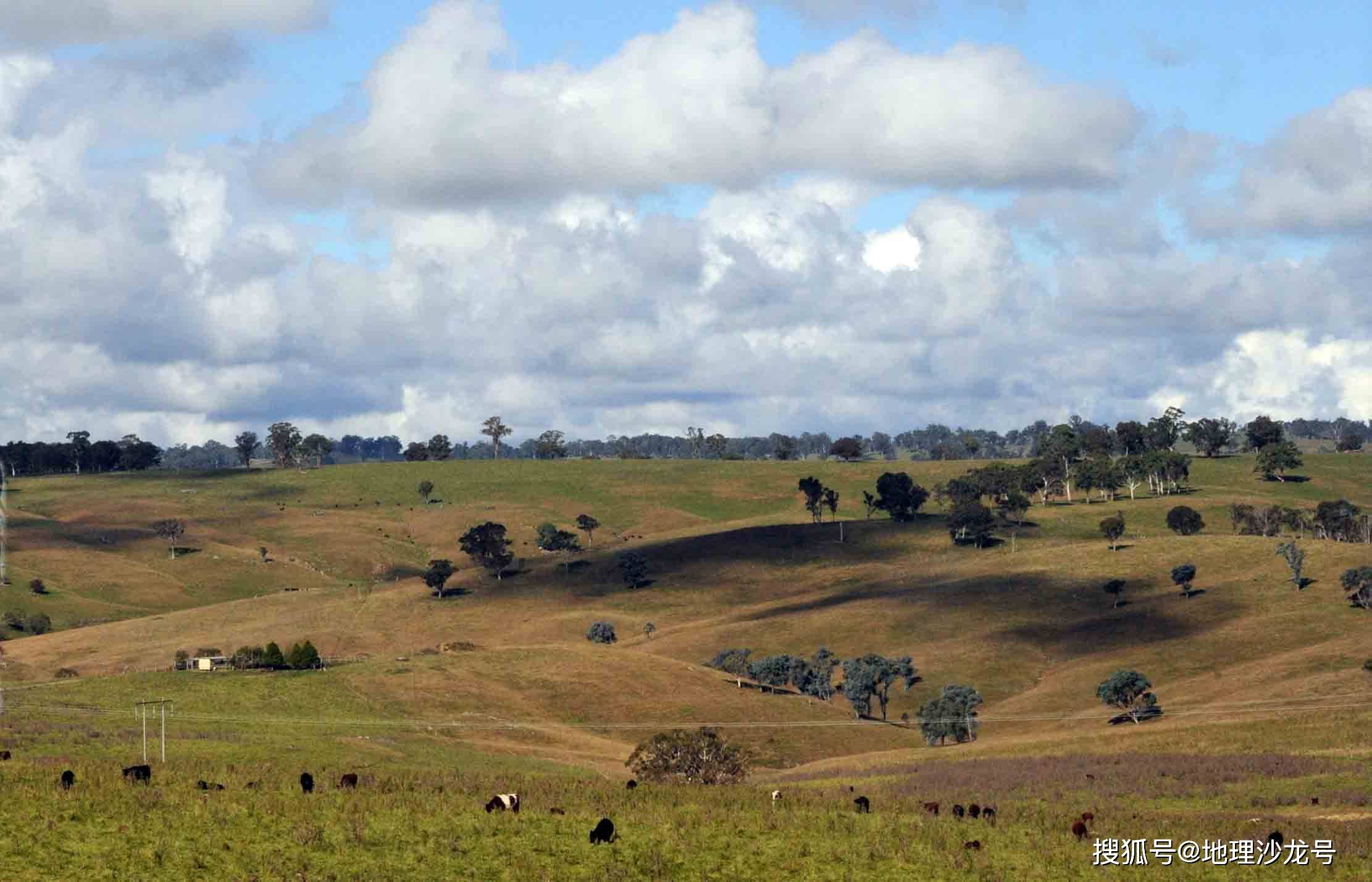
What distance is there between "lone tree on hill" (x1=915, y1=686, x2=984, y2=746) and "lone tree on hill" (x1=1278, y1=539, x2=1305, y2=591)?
52.0 metres

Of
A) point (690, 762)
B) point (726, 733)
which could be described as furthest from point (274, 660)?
point (690, 762)

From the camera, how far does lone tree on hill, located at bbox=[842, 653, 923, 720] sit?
13488cm

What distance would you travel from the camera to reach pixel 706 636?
170250 mm

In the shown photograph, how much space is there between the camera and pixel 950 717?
121938mm

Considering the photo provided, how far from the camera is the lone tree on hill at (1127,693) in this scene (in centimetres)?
12088

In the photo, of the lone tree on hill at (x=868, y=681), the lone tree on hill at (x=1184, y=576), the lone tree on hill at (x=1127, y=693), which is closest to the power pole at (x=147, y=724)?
the lone tree on hill at (x=868, y=681)

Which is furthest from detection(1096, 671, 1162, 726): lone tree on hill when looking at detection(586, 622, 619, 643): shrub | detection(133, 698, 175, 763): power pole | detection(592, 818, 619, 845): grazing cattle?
detection(592, 818, 619, 845): grazing cattle

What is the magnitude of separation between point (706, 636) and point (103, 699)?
7597cm

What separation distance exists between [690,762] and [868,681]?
2202 inches

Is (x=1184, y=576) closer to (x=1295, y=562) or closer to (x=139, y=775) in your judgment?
(x=1295, y=562)

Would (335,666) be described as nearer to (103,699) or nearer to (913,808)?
(103,699)

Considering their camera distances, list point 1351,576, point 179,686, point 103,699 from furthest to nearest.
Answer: point 1351,576, point 179,686, point 103,699

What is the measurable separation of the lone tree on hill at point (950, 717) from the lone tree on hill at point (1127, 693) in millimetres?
10710

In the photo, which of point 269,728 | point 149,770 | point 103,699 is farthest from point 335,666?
point 149,770
